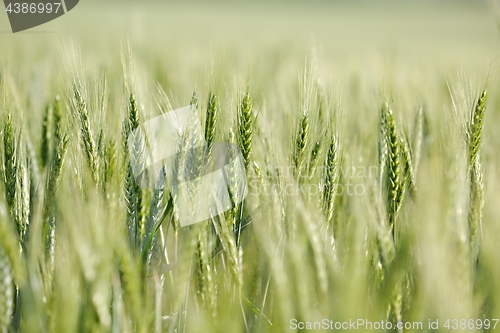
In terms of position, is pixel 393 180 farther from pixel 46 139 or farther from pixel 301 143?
pixel 46 139

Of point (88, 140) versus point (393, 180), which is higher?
point (88, 140)

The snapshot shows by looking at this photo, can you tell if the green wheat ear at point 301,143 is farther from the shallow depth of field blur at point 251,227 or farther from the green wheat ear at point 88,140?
the green wheat ear at point 88,140

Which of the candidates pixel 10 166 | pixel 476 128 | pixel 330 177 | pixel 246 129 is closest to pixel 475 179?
pixel 476 128

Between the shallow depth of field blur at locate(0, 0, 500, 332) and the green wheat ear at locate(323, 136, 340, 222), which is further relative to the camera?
the green wheat ear at locate(323, 136, 340, 222)

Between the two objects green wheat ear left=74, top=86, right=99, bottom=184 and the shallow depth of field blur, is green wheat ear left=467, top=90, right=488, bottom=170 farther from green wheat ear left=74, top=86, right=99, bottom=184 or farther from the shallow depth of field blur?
green wheat ear left=74, top=86, right=99, bottom=184

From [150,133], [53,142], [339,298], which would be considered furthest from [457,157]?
[53,142]

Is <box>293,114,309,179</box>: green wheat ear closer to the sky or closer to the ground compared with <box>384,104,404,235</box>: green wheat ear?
closer to the sky

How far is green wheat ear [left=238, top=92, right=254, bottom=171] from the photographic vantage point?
0.76 meters

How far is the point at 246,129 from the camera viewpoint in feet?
2.52

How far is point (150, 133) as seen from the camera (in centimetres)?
84

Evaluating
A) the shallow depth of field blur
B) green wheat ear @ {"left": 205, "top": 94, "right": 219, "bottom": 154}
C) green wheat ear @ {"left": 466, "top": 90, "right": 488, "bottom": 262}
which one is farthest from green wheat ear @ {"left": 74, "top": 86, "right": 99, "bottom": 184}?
green wheat ear @ {"left": 466, "top": 90, "right": 488, "bottom": 262}

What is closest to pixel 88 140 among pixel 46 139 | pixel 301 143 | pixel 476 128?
pixel 46 139

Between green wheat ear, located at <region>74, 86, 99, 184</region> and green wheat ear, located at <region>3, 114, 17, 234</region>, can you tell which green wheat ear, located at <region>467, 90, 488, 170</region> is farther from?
green wheat ear, located at <region>3, 114, 17, 234</region>

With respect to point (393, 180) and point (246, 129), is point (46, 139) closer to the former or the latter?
point (246, 129)
